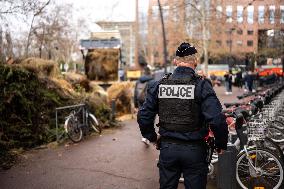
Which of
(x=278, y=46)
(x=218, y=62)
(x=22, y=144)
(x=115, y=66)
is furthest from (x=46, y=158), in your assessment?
(x=218, y=62)

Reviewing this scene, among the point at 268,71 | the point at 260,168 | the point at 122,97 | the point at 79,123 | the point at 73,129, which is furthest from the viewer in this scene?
the point at 268,71

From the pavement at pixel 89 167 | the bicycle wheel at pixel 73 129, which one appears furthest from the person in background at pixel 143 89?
the bicycle wheel at pixel 73 129

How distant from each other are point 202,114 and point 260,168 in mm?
2216

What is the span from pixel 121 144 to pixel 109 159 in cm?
182

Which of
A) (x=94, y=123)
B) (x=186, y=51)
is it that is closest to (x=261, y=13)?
(x=94, y=123)

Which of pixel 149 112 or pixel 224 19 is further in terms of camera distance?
pixel 224 19

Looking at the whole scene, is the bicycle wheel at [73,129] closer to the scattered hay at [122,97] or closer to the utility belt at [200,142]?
the utility belt at [200,142]

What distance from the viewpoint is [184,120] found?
3.88 m

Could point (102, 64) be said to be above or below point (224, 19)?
below

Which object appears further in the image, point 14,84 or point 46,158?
point 14,84

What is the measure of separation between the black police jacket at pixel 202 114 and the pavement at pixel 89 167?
2.61 meters

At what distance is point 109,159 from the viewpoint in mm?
8828

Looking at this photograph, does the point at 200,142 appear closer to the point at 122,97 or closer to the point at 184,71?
the point at 184,71

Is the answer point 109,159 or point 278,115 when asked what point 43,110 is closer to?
point 109,159
